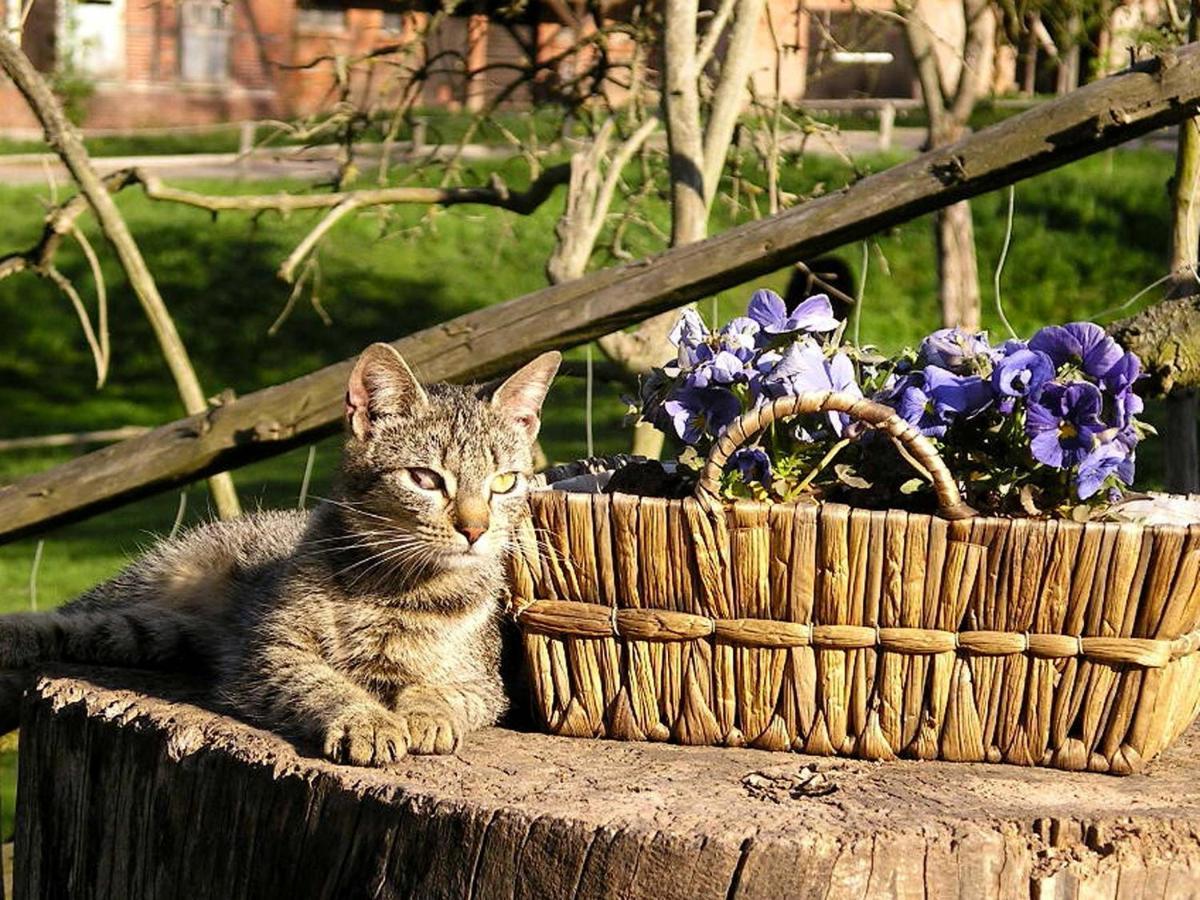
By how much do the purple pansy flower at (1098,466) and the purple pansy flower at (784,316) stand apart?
526 millimetres

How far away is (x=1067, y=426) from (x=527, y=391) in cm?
108

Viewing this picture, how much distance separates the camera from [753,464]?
2828 mm

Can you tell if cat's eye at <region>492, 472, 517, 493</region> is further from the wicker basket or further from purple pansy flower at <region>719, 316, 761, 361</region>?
purple pansy flower at <region>719, 316, 761, 361</region>

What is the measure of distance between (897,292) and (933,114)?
766 centimetres

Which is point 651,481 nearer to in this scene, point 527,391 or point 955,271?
point 527,391

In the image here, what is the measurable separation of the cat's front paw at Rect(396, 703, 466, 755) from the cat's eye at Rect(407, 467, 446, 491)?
41cm

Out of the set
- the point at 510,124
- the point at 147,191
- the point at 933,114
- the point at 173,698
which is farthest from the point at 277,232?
the point at 173,698

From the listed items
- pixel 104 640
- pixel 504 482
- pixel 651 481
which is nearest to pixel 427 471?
pixel 504 482

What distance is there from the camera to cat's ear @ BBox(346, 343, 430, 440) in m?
3.07

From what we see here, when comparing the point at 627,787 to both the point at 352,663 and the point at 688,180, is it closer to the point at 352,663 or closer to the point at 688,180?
the point at 352,663

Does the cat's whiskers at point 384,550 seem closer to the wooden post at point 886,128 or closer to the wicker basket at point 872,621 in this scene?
the wicker basket at point 872,621

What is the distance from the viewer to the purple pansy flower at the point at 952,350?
284 centimetres

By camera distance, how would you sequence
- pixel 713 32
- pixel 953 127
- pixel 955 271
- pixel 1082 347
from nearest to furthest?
pixel 1082 347 → pixel 713 32 → pixel 953 127 → pixel 955 271

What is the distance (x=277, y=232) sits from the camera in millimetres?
17156
